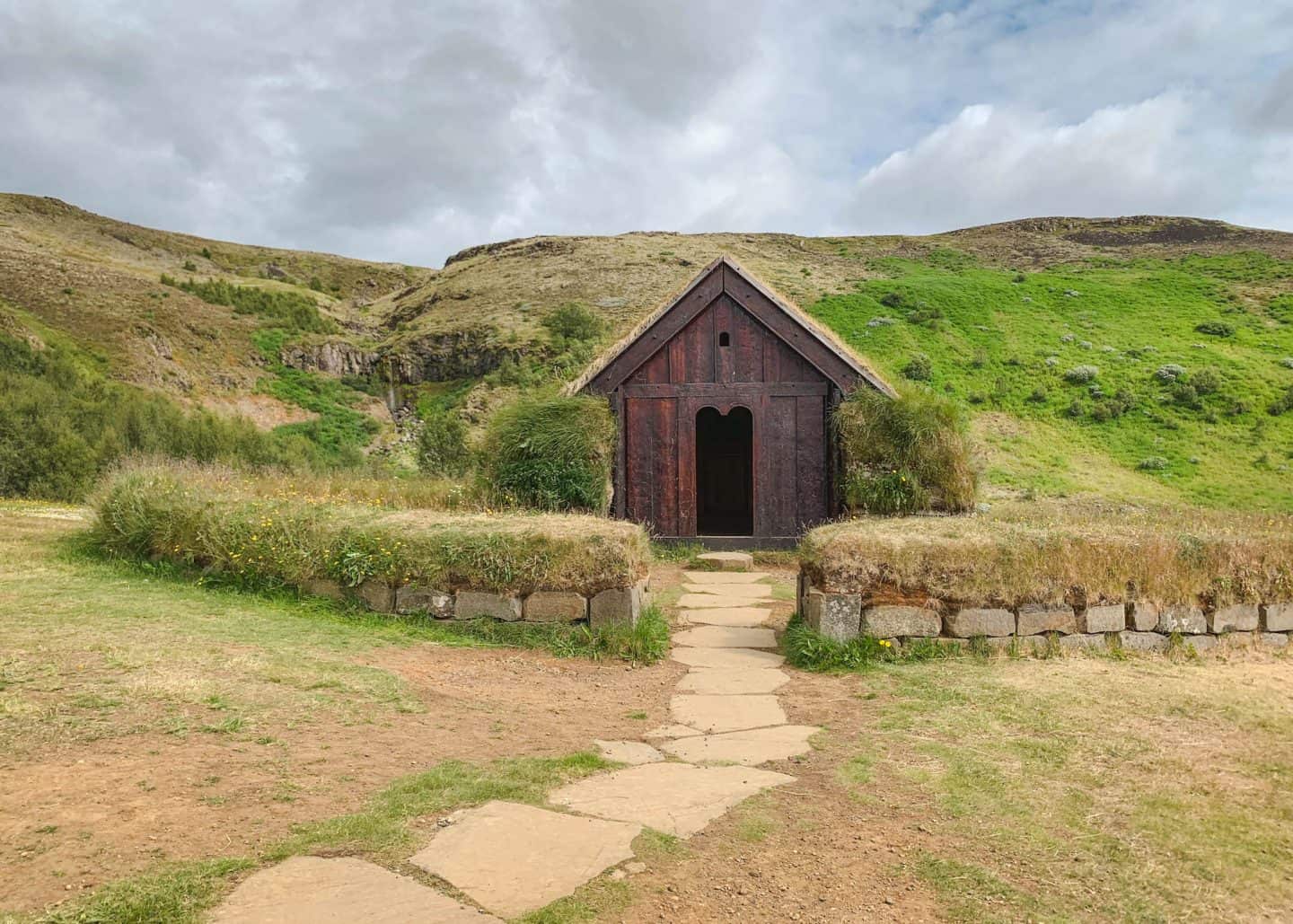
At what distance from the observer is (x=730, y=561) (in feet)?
48.7

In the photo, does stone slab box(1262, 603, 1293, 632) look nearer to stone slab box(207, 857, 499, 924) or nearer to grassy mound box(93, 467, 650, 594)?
grassy mound box(93, 467, 650, 594)

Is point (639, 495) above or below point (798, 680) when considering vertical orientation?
above

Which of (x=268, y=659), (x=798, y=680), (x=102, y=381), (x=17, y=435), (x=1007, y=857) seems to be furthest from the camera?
(x=102, y=381)

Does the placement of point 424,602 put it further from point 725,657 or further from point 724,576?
point 724,576

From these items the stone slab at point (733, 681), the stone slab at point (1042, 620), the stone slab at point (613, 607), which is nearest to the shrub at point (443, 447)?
the stone slab at point (613, 607)

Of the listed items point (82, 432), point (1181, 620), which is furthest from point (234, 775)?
point (82, 432)

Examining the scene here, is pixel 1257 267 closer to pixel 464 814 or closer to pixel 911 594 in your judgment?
pixel 911 594

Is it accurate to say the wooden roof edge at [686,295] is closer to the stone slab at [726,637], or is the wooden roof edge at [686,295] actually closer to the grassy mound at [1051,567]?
the stone slab at [726,637]

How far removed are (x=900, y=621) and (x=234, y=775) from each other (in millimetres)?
5769

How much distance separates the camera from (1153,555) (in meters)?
8.13

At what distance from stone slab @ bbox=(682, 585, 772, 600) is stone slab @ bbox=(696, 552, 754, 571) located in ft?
6.03

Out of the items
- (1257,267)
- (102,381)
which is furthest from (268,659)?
(1257,267)

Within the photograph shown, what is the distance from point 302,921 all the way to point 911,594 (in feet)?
20.4

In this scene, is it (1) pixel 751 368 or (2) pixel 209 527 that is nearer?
(2) pixel 209 527
